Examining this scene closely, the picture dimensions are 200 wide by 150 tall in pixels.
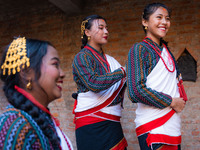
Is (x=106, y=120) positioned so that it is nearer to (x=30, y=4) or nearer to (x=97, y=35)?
(x=97, y=35)

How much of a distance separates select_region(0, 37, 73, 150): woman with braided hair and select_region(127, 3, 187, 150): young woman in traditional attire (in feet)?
2.46

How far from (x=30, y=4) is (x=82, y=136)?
3375 millimetres

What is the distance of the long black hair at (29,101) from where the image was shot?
1036 mm

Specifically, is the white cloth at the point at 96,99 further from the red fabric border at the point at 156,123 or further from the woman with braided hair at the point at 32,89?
the woman with braided hair at the point at 32,89

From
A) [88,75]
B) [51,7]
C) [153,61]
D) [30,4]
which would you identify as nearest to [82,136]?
[88,75]

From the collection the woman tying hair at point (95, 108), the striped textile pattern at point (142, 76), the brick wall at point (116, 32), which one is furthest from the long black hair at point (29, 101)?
the brick wall at point (116, 32)

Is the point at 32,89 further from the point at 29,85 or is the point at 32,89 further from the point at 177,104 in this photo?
the point at 177,104

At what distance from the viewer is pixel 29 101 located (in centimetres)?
106

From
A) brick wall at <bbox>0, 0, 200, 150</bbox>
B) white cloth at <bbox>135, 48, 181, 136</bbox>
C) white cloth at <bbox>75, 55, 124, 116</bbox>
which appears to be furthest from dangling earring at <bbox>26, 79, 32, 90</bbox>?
brick wall at <bbox>0, 0, 200, 150</bbox>

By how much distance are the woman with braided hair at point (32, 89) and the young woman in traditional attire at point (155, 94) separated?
29.5 inches

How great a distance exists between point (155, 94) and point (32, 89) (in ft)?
3.12

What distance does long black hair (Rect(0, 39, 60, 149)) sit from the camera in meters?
1.04

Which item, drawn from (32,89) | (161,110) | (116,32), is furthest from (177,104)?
(116,32)

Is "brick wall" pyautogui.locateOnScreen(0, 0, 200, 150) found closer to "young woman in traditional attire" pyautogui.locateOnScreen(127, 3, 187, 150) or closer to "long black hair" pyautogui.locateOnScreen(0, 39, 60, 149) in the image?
"young woman in traditional attire" pyautogui.locateOnScreen(127, 3, 187, 150)
